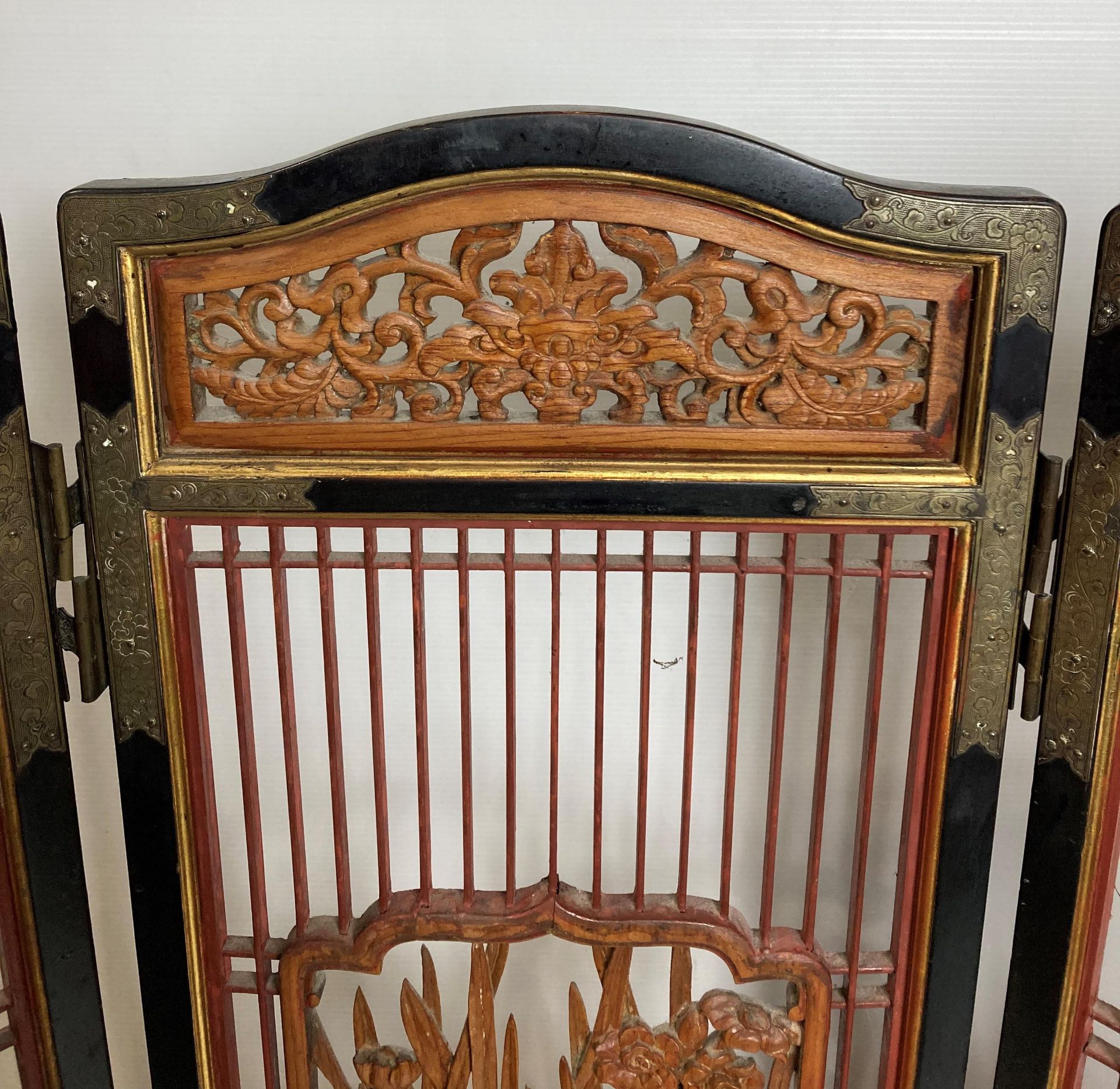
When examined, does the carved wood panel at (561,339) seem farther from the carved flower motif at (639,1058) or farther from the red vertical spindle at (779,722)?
the carved flower motif at (639,1058)

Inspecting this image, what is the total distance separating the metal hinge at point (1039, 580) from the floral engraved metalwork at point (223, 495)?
58 centimetres

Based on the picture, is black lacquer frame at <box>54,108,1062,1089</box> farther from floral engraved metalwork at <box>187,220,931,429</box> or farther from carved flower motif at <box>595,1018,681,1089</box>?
carved flower motif at <box>595,1018,681,1089</box>

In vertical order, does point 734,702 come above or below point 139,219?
below

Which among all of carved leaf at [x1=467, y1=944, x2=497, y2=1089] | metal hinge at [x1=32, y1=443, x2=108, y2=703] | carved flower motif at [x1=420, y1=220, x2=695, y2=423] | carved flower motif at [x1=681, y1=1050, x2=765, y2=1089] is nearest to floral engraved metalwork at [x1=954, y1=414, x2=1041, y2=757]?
carved flower motif at [x1=420, y1=220, x2=695, y2=423]

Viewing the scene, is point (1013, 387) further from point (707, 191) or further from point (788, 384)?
point (707, 191)

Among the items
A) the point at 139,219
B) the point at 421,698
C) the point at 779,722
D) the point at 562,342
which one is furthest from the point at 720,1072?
the point at 139,219

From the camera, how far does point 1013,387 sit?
0.87 metres

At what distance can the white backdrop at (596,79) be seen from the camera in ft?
3.34

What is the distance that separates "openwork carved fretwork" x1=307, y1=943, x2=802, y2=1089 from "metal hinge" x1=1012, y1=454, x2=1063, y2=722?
1.25ft

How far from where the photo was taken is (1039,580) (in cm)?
93

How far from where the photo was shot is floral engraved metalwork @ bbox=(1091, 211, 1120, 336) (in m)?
0.82

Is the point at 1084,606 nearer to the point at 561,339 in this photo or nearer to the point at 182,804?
the point at 561,339

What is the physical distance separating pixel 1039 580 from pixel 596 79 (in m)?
0.58

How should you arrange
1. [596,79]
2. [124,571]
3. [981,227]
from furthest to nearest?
1. [596,79]
2. [124,571]
3. [981,227]
